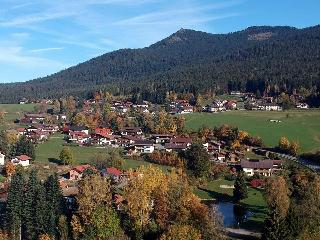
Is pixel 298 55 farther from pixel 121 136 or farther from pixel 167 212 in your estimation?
pixel 167 212

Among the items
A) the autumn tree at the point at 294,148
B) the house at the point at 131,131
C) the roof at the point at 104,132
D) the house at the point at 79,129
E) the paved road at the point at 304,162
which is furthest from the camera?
the house at the point at 79,129

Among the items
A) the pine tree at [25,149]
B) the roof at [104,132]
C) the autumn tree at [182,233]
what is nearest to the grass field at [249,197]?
the autumn tree at [182,233]

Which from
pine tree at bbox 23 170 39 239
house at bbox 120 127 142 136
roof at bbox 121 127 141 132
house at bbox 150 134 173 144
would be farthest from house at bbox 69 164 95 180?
roof at bbox 121 127 141 132

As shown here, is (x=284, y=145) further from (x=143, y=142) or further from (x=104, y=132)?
(x=104, y=132)

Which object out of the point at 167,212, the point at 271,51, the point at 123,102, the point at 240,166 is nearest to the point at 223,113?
the point at 123,102

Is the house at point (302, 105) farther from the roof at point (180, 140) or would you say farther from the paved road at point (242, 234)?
the paved road at point (242, 234)

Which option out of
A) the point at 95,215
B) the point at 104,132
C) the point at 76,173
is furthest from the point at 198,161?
the point at 104,132

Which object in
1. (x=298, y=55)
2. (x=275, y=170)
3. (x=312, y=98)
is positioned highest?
(x=298, y=55)
